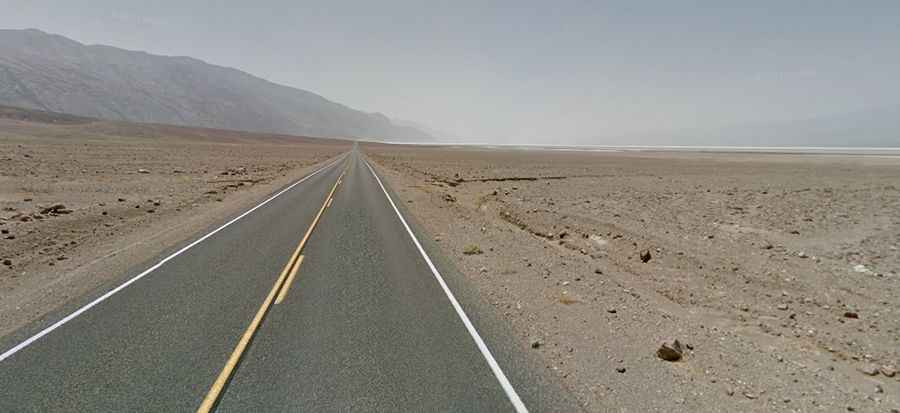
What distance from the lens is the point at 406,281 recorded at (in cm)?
799

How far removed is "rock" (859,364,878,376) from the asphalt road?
4.24m

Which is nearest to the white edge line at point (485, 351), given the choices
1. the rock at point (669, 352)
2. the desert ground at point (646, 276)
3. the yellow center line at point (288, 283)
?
the desert ground at point (646, 276)

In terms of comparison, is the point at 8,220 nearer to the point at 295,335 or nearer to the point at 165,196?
the point at 165,196

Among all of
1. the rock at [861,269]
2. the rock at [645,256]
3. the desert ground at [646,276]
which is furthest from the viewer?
the rock at [645,256]

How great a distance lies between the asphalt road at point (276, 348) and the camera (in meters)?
4.20

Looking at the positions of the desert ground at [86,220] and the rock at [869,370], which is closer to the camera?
the rock at [869,370]

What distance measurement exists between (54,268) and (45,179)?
67.3ft

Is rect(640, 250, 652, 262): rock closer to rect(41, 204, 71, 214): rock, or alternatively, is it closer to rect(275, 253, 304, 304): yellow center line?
rect(275, 253, 304, 304): yellow center line

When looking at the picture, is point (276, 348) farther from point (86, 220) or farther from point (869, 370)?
point (86, 220)

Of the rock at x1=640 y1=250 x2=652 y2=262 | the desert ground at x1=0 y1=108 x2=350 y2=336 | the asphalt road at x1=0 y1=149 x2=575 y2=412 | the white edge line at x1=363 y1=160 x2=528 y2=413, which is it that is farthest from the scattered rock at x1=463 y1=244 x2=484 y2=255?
the desert ground at x1=0 y1=108 x2=350 y2=336

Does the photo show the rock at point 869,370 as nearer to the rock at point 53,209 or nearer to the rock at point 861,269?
the rock at point 861,269

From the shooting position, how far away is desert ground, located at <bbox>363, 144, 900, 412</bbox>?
4.72m

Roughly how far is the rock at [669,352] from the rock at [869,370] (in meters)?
2.28

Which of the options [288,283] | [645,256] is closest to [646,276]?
[645,256]
